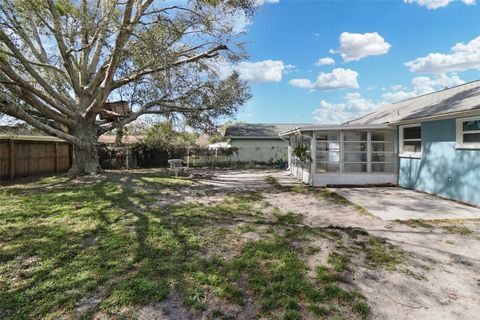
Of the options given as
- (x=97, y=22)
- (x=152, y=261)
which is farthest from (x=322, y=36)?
(x=152, y=261)

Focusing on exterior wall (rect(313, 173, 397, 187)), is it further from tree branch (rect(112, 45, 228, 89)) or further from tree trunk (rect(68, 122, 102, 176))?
tree trunk (rect(68, 122, 102, 176))

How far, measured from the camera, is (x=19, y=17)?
10.6 metres

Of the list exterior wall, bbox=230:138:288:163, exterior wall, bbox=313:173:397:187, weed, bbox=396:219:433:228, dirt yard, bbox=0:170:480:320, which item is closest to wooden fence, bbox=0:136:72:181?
dirt yard, bbox=0:170:480:320

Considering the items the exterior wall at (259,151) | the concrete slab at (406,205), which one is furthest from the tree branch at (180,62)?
the exterior wall at (259,151)

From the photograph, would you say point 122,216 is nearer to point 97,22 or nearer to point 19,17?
point 97,22

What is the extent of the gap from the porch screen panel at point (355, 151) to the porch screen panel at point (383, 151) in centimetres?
29

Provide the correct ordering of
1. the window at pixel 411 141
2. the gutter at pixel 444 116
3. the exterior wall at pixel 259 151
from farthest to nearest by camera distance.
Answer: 1. the exterior wall at pixel 259 151
2. the window at pixel 411 141
3. the gutter at pixel 444 116

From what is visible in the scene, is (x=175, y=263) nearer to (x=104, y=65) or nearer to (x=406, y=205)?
(x=406, y=205)

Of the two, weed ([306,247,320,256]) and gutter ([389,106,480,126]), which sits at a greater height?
gutter ([389,106,480,126])

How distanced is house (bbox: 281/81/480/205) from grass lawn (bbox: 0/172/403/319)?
457 centimetres

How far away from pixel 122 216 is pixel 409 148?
9.78 meters

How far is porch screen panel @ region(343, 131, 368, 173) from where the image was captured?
1136cm

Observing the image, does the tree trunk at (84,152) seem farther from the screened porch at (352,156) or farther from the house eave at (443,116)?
the house eave at (443,116)

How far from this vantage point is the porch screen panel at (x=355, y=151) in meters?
11.4
